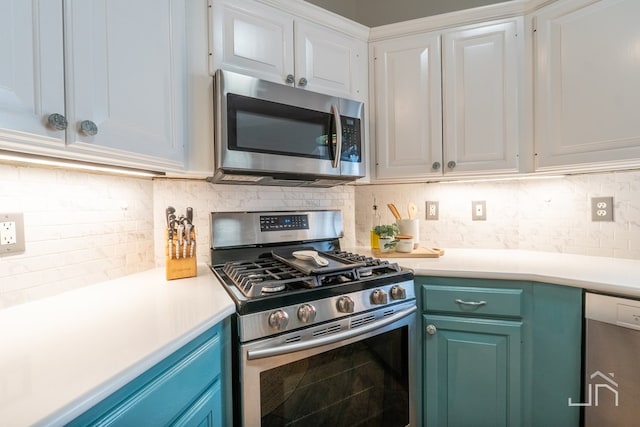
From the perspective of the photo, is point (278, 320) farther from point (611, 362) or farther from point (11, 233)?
point (611, 362)

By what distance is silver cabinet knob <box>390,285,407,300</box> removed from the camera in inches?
50.6

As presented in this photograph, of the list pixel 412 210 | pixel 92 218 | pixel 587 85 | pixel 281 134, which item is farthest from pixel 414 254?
pixel 92 218

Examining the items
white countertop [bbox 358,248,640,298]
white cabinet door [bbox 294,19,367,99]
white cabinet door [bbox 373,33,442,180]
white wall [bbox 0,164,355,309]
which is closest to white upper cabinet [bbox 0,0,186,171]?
white wall [bbox 0,164,355,309]

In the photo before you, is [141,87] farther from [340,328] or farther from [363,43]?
[363,43]

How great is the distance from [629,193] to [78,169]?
243 cm

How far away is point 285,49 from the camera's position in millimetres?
1454

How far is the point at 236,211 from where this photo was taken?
1602mm

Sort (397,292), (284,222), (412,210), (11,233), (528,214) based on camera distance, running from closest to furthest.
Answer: (11,233) < (397,292) < (284,222) < (528,214) < (412,210)

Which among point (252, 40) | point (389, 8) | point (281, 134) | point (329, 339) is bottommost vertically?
point (329, 339)

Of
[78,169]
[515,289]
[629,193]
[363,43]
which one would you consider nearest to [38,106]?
[78,169]

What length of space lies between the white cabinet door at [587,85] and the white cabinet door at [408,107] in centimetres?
47

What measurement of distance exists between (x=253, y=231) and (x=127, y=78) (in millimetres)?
864

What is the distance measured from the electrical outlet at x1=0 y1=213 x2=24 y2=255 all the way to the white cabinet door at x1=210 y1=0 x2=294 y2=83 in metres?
0.85

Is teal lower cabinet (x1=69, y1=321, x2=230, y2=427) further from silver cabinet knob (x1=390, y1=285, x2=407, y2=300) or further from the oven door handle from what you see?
silver cabinet knob (x1=390, y1=285, x2=407, y2=300)
